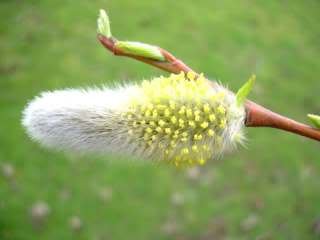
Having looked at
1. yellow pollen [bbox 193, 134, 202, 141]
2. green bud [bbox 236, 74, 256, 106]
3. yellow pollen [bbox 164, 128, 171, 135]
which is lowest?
yellow pollen [bbox 193, 134, 202, 141]

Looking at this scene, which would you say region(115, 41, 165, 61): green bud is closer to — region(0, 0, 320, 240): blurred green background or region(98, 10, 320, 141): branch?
region(98, 10, 320, 141): branch

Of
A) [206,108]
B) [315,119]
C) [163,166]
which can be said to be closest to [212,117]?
Answer: [206,108]

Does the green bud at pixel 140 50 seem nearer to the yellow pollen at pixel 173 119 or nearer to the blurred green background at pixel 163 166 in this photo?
the yellow pollen at pixel 173 119

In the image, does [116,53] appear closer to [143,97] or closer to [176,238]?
[143,97]

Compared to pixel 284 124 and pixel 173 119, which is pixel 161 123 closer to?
pixel 173 119

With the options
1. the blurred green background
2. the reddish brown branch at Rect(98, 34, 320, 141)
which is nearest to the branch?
the reddish brown branch at Rect(98, 34, 320, 141)
